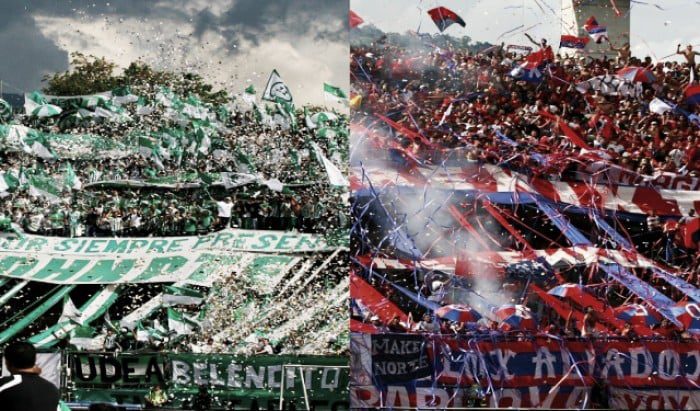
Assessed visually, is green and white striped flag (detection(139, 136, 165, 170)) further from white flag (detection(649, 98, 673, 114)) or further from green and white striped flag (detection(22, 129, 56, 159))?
white flag (detection(649, 98, 673, 114))

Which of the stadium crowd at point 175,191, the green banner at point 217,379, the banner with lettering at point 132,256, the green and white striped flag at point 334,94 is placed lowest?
the green banner at point 217,379

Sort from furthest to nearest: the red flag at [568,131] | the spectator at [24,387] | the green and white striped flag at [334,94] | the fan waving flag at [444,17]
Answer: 1. the green and white striped flag at [334,94]
2. the red flag at [568,131]
3. the fan waving flag at [444,17]
4. the spectator at [24,387]

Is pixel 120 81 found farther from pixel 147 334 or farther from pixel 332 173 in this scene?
pixel 147 334

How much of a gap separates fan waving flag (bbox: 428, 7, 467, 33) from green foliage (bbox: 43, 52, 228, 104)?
5.78 feet

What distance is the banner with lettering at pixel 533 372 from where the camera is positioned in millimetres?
7477

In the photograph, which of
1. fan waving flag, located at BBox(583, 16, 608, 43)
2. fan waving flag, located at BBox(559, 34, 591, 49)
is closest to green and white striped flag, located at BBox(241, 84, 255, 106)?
fan waving flag, located at BBox(559, 34, 591, 49)

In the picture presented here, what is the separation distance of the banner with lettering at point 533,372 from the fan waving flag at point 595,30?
2.35 metres

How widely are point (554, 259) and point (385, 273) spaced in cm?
131

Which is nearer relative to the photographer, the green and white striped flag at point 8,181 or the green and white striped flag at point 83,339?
the green and white striped flag at point 83,339

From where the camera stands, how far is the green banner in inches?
302

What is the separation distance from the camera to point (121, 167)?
7.84 metres

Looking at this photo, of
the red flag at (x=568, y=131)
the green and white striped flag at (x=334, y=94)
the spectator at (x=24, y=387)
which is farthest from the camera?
the green and white striped flag at (x=334, y=94)

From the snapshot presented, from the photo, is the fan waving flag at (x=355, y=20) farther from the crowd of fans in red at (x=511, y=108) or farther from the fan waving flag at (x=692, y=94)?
the fan waving flag at (x=692, y=94)


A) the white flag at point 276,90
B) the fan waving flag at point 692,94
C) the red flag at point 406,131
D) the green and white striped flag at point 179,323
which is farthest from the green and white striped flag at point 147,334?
the fan waving flag at point 692,94
